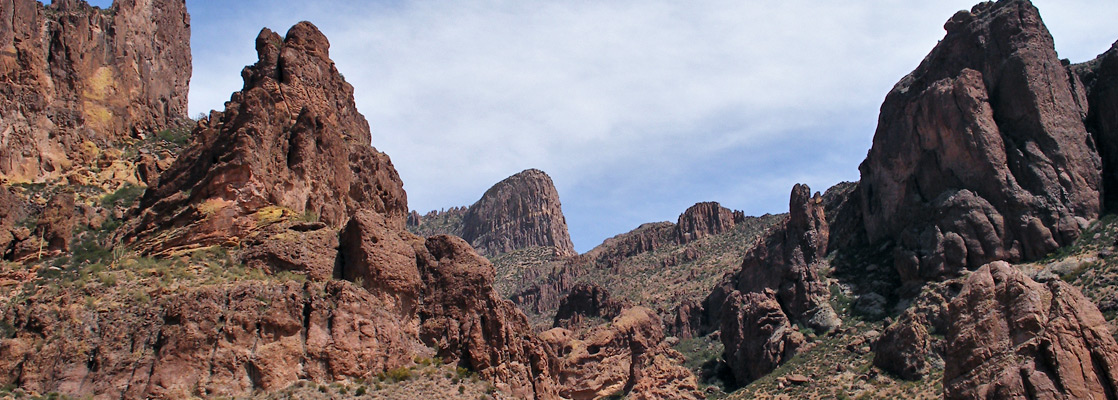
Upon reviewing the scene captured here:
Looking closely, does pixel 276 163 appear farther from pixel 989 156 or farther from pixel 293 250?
pixel 989 156

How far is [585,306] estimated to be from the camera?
10912 centimetres

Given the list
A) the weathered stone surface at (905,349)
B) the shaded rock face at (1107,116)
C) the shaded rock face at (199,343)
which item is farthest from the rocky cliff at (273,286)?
the shaded rock face at (1107,116)

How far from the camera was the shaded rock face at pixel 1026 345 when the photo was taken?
25094 millimetres

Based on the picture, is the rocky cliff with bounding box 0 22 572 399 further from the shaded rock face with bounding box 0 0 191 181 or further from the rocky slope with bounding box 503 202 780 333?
the rocky slope with bounding box 503 202 780 333

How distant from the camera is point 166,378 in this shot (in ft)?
118

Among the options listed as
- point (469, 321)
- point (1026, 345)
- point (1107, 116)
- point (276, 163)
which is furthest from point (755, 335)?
point (1026, 345)

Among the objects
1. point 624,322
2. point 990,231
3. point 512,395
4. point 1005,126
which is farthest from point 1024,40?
point 512,395

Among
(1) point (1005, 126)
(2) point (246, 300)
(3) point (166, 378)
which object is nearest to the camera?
(3) point (166, 378)

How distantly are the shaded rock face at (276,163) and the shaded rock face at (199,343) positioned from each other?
5600 mm

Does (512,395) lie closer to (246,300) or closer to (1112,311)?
(246,300)

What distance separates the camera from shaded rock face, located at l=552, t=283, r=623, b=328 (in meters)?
106

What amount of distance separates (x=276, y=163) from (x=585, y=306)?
6446 centimetres

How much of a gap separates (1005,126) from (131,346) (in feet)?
274

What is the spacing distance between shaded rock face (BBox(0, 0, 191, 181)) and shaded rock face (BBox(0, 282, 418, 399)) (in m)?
14.9
